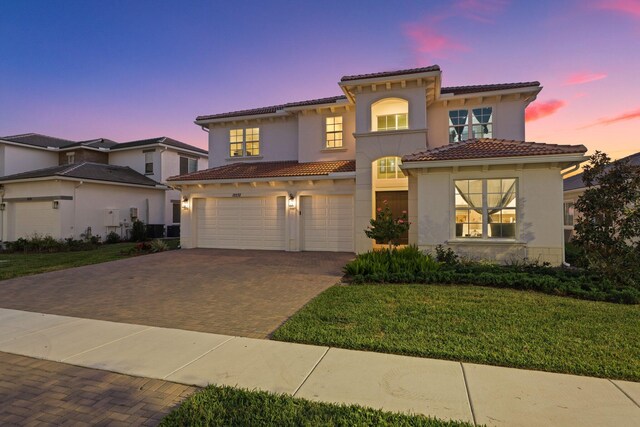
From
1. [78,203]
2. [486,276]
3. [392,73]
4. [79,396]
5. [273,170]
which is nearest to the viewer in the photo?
[79,396]

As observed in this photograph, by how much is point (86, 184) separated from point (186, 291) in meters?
16.1

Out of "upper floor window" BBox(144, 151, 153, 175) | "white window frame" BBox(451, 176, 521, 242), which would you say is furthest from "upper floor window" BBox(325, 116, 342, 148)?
"upper floor window" BBox(144, 151, 153, 175)

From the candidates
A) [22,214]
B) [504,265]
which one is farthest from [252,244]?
[22,214]

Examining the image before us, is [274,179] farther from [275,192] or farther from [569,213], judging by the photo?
[569,213]

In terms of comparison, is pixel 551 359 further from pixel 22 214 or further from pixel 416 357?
pixel 22 214

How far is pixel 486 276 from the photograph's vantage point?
7.66 metres

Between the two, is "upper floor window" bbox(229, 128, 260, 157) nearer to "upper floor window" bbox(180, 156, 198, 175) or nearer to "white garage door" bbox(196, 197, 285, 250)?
"white garage door" bbox(196, 197, 285, 250)

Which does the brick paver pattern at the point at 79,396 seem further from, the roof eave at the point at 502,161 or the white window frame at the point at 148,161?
the white window frame at the point at 148,161

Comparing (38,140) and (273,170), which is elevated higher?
(38,140)

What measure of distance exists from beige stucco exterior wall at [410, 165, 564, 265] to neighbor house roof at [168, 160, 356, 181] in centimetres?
425

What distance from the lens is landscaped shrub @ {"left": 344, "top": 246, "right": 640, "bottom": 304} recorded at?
21.8 ft

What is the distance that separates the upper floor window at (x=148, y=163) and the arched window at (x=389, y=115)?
1756 centimetres

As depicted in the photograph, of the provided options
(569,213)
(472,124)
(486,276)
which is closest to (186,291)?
(486,276)

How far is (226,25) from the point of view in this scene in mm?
13531
